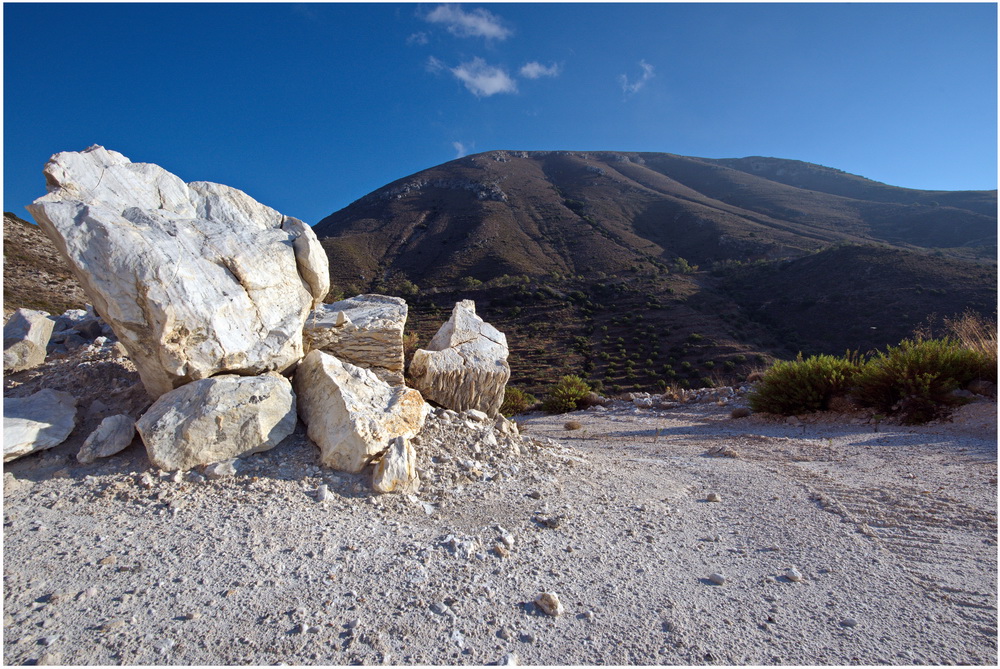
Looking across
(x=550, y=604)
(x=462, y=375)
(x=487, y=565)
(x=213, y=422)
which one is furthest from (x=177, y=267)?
(x=550, y=604)

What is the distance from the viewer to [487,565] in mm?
2674

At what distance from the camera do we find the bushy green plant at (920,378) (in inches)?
254

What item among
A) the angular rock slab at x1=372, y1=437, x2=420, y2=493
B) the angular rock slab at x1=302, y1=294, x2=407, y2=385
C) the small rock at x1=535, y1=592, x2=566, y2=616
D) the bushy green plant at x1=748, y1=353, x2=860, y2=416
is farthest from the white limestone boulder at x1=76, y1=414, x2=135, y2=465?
the bushy green plant at x1=748, y1=353, x2=860, y2=416

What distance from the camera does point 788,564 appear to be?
276 centimetres

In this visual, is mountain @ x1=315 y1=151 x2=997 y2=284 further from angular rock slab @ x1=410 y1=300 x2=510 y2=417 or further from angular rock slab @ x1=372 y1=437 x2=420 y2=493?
angular rock slab @ x1=372 y1=437 x2=420 y2=493

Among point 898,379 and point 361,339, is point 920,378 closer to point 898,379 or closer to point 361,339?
point 898,379

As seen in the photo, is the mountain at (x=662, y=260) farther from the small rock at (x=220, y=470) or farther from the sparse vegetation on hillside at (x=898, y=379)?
the small rock at (x=220, y=470)

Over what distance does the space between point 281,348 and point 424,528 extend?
2.18m

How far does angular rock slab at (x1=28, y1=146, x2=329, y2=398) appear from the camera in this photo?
3.61 m

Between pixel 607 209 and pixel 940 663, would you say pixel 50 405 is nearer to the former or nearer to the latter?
pixel 940 663

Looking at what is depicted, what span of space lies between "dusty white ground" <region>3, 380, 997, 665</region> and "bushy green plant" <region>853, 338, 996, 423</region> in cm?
259

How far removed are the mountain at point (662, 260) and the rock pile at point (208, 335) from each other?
15.1 metres

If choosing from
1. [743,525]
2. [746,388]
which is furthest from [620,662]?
[746,388]

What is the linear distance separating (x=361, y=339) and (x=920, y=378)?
288 inches
